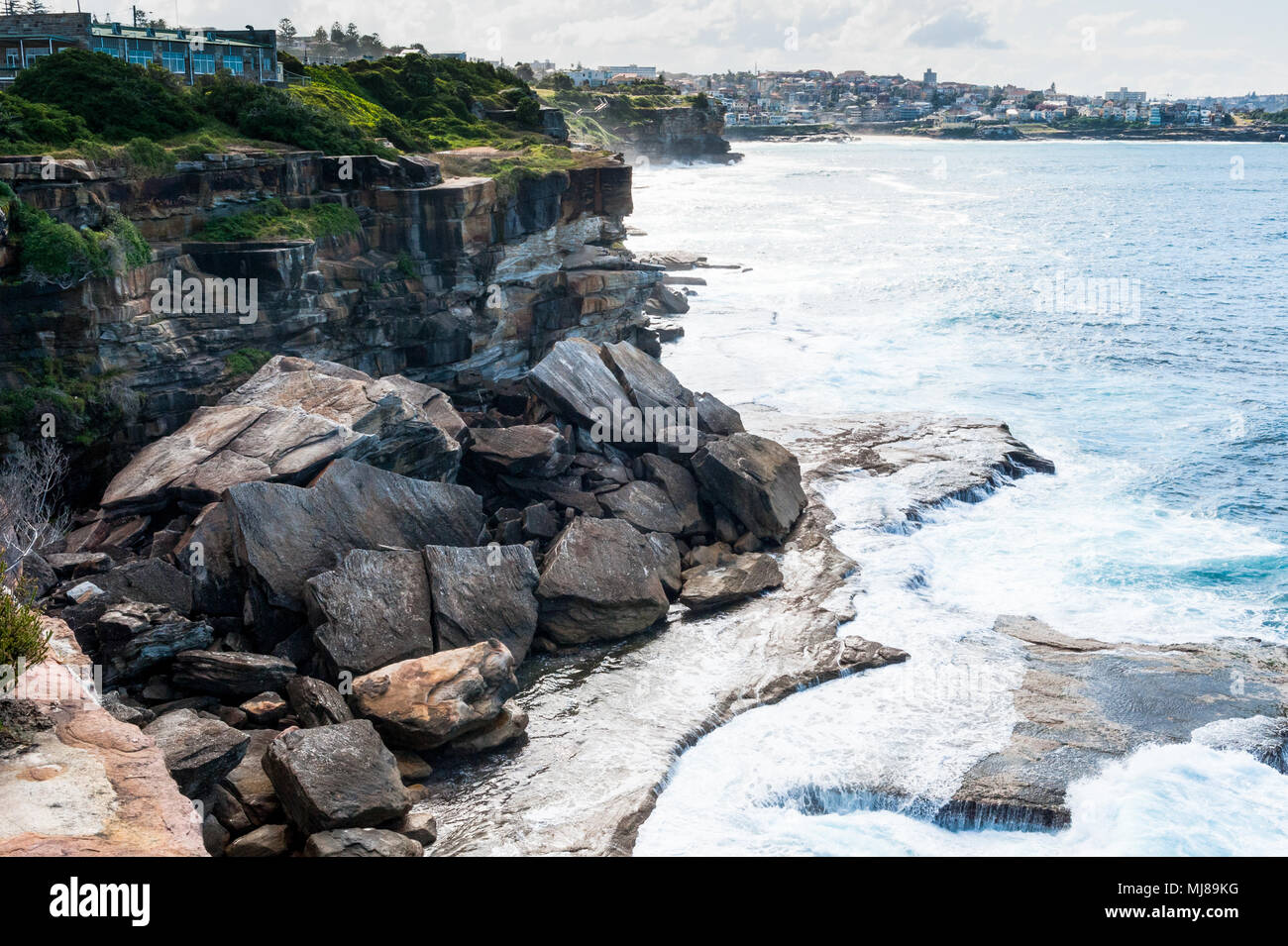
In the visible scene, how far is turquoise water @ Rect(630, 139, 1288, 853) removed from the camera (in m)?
16.2

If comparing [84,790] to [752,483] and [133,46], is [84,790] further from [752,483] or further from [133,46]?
[133,46]

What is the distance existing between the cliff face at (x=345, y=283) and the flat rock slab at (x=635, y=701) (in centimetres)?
1131

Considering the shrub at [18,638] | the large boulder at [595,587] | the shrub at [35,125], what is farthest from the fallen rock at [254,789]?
the shrub at [35,125]

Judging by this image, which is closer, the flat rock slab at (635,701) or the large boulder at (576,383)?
the flat rock slab at (635,701)

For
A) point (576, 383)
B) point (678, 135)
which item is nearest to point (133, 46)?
point (576, 383)

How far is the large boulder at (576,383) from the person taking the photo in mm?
26750

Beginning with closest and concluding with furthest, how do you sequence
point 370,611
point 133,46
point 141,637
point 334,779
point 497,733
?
point 334,779
point 141,637
point 497,733
point 370,611
point 133,46

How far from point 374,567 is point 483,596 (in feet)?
6.95

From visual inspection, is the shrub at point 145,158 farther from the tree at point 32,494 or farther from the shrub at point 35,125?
the tree at point 32,494

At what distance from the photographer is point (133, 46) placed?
112 feet

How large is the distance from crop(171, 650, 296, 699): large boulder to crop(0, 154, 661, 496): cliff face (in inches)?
299

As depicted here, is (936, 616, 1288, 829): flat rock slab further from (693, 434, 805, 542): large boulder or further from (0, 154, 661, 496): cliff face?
(0, 154, 661, 496): cliff face
